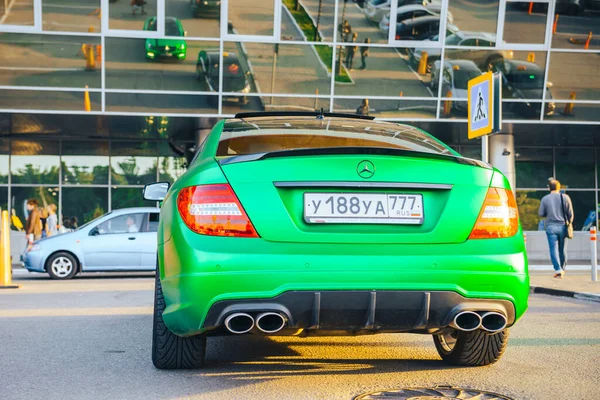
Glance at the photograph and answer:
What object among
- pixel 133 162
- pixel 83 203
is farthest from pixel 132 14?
pixel 83 203

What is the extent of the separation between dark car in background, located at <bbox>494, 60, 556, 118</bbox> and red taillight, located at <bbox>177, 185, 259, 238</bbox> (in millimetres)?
20016

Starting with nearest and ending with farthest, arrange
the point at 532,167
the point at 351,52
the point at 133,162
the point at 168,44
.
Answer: the point at 168,44 → the point at 351,52 → the point at 133,162 → the point at 532,167

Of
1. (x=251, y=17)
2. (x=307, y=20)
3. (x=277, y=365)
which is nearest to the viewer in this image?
(x=277, y=365)

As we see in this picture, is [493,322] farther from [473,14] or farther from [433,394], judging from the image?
[473,14]

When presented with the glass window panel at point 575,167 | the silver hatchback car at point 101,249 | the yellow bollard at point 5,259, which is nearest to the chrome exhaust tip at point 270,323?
the yellow bollard at point 5,259

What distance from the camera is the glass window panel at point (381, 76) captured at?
23.0 m

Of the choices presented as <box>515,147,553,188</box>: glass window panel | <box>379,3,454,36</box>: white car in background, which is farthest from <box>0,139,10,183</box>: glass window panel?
<box>515,147,553,188</box>: glass window panel

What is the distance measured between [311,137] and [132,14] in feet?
59.0

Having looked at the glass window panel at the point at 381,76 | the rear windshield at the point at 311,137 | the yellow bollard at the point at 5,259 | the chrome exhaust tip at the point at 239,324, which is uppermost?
the glass window panel at the point at 381,76

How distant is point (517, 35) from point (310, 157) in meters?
20.3

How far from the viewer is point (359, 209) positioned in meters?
4.38

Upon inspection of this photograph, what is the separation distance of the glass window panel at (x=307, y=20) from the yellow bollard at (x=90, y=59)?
16.1 ft

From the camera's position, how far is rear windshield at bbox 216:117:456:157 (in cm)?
504

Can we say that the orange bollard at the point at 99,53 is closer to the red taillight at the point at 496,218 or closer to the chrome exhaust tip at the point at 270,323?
the red taillight at the point at 496,218
